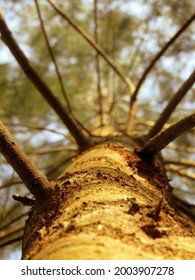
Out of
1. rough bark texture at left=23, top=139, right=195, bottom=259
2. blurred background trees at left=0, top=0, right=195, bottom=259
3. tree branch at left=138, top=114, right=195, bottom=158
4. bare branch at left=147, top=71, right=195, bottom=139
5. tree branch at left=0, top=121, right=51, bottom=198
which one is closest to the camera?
rough bark texture at left=23, top=139, right=195, bottom=259

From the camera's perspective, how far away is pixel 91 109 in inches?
143

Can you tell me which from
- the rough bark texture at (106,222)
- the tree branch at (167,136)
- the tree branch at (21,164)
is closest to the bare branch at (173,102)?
the tree branch at (167,136)

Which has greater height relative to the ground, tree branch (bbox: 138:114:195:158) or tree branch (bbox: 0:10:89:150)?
tree branch (bbox: 0:10:89:150)

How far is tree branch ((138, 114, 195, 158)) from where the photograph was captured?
1.02 m

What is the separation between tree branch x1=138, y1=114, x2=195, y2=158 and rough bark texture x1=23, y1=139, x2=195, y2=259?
0.13m

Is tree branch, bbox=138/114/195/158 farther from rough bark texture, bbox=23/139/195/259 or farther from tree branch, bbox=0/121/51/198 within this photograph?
tree branch, bbox=0/121/51/198

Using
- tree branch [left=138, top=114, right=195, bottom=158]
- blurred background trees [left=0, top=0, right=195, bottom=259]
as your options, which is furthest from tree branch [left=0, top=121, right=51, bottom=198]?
blurred background trees [left=0, top=0, right=195, bottom=259]

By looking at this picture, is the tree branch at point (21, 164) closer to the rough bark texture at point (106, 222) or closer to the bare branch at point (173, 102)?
the rough bark texture at point (106, 222)

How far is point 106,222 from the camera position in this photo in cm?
68

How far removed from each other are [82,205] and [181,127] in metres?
0.41

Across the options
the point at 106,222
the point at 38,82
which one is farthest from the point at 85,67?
the point at 106,222
